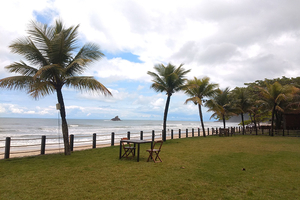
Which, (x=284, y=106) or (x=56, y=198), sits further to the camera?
(x=284, y=106)

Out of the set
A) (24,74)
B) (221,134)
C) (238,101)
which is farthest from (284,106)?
(24,74)

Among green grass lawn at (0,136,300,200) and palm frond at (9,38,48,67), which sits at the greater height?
palm frond at (9,38,48,67)

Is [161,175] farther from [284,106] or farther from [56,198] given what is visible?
[284,106]

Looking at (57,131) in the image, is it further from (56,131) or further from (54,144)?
(54,144)

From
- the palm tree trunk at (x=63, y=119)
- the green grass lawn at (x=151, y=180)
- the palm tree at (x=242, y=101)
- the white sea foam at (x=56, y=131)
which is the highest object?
the palm tree at (x=242, y=101)

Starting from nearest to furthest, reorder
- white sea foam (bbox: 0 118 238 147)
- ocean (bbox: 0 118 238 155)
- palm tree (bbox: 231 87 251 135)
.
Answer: ocean (bbox: 0 118 238 155), white sea foam (bbox: 0 118 238 147), palm tree (bbox: 231 87 251 135)

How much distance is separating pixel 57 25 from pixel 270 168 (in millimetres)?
9819

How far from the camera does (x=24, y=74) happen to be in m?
8.53

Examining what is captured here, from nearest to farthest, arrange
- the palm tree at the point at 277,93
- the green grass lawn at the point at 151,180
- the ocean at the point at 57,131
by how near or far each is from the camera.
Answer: the green grass lawn at the point at 151,180 → the ocean at the point at 57,131 → the palm tree at the point at 277,93

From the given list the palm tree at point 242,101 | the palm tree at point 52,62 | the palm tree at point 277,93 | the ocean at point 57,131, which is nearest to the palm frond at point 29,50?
the palm tree at point 52,62

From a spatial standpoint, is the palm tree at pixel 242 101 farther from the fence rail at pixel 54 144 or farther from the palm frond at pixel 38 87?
the palm frond at pixel 38 87

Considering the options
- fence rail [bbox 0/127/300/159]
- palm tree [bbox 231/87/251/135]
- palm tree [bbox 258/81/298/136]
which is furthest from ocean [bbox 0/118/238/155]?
palm tree [bbox 258/81/298/136]

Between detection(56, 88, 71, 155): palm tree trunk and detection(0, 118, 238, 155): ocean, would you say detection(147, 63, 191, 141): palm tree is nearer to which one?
detection(0, 118, 238, 155): ocean

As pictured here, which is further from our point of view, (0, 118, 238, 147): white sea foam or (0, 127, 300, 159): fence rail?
(0, 118, 238, 147): white sea foam
